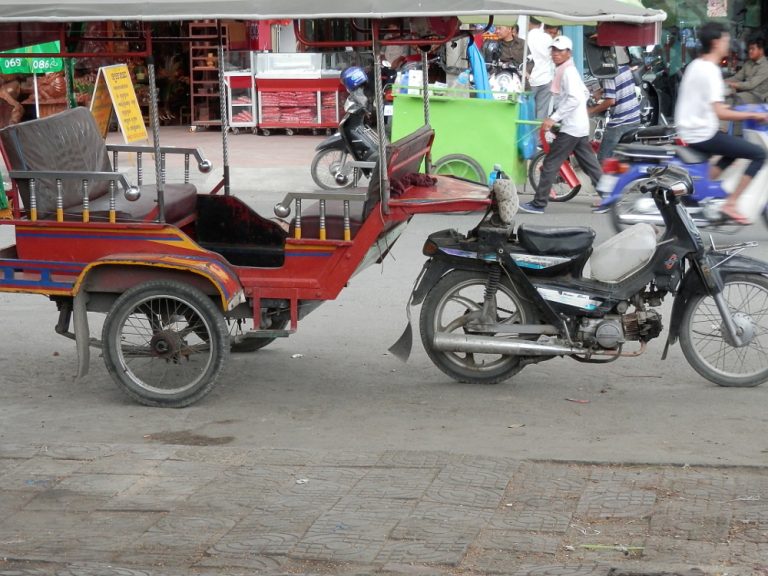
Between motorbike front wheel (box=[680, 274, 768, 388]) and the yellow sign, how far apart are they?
306 inches

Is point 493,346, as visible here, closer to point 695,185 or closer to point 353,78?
point 695,185

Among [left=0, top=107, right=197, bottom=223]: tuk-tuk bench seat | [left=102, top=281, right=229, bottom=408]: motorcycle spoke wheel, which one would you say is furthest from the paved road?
[left=0, top=107, right=197, bottom=223]: tuk-tuk bench seat

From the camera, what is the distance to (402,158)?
6.32 m

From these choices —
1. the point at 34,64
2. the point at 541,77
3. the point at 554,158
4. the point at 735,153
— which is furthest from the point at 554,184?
the point at 34,64

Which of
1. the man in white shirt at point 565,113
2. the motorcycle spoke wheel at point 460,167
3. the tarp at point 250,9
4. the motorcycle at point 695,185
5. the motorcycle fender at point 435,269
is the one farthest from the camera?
the motorcycle spoke wheel at point 460,167

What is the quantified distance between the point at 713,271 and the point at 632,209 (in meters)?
4.22

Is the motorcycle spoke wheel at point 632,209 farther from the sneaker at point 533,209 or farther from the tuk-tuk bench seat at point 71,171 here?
the tuk-tuk bench seat at point 71,171

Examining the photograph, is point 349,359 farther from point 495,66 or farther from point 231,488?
point 495,66

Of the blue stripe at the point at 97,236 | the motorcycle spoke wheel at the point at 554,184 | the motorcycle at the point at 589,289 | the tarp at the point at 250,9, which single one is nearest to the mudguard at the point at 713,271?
the motorcycle at the point at 589,289

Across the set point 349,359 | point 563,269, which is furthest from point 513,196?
point 349,359

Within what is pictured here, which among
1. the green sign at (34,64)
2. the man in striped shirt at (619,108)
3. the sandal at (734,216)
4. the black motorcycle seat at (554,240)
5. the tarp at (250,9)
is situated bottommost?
the sandal at (734,216)

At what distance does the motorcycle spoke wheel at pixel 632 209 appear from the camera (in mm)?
10234

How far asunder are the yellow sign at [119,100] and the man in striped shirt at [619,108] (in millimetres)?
5397

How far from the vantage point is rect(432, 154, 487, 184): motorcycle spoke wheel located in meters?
12.3
